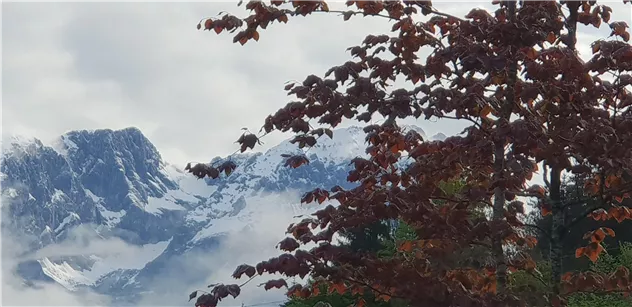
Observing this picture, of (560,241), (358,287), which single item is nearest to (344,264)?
(358,287)

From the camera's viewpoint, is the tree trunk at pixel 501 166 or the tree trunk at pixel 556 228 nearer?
the tree trunk at pixel 501 166

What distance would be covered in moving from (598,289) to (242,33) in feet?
11.2

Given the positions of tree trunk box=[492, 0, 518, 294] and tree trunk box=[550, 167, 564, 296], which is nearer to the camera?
tree trunk box=[492, 0, 518, 294]

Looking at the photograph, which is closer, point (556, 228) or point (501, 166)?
point (501, 166)

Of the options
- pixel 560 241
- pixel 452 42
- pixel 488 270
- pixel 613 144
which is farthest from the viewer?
pixel 488 270

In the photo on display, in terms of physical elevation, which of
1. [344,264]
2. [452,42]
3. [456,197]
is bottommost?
[344,264]

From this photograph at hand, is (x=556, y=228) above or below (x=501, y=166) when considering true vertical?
below

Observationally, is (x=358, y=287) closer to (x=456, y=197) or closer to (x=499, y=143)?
(x=456, y=197)

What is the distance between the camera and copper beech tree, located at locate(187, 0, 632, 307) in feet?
16.0

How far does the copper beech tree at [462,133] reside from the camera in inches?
192

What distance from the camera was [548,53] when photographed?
5.07 metres

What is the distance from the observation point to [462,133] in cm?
563

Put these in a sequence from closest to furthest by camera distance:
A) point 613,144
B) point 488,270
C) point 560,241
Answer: point 613,144 < point 560,241 < point 488,270

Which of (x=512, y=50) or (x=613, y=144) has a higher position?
(x=512, y=50)
